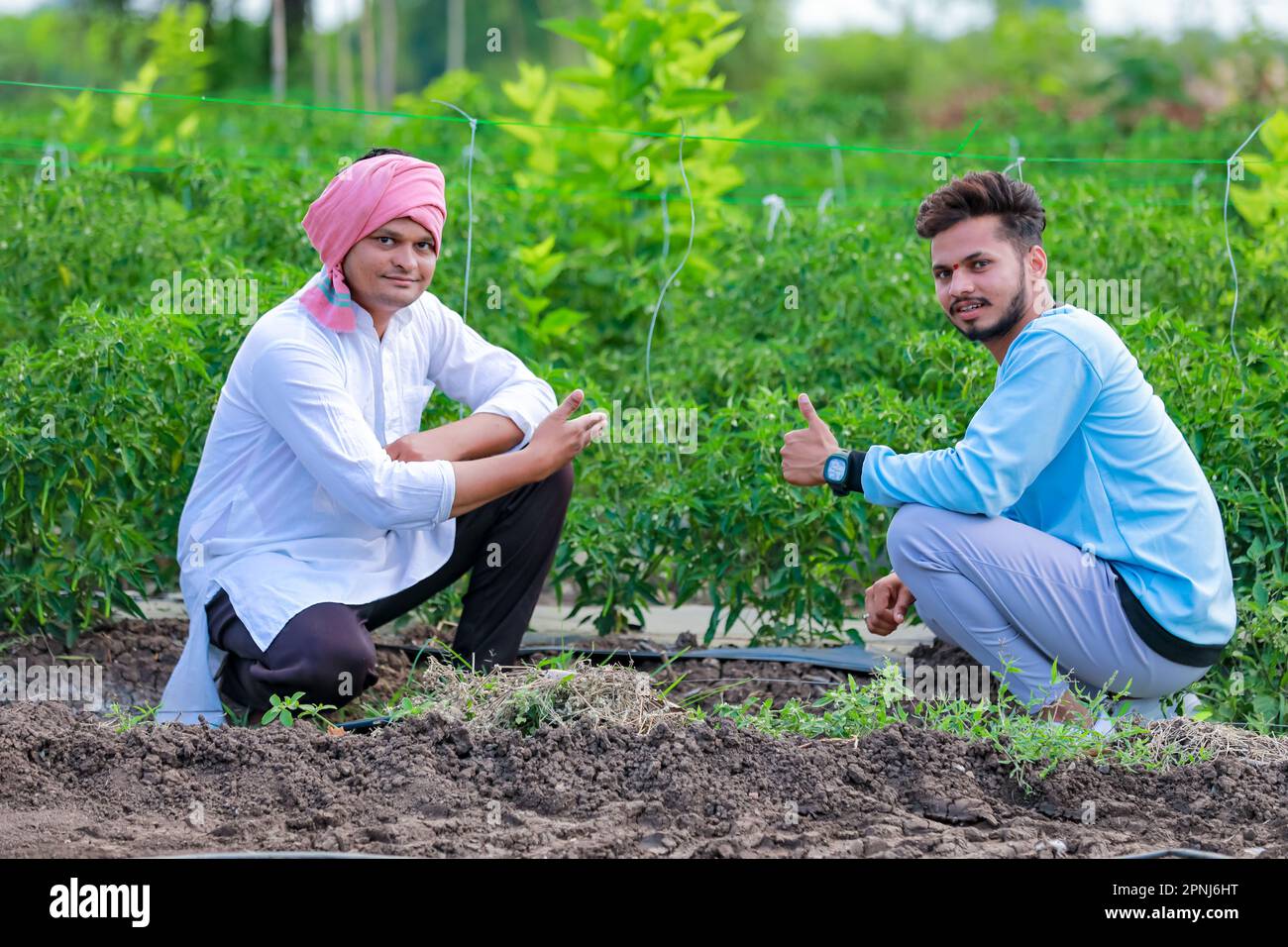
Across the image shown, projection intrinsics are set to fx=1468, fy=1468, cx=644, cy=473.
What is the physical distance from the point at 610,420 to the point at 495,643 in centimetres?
82

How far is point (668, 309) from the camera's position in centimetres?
545

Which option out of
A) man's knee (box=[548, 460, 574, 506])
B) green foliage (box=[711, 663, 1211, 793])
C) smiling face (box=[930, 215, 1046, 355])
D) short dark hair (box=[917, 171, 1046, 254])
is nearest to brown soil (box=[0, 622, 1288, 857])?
green foliage (box=[711, 663, 1211, 793])

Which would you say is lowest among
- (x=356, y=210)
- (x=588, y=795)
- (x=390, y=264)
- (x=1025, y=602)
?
(x=588, y=795)

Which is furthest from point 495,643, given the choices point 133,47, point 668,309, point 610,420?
point 133,47

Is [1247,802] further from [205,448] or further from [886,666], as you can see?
[205,448]

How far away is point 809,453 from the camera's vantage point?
10.9 feet

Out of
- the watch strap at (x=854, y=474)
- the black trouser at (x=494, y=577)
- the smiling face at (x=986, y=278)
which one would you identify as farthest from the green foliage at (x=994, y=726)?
the smiling face at (x=986, y=278)

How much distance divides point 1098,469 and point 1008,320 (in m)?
0.38

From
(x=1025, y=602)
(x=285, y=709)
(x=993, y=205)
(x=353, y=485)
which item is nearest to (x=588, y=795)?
(x=285, y=709)

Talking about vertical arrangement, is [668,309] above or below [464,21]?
below

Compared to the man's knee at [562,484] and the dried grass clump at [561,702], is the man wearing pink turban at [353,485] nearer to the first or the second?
the man's knee at [562,484]

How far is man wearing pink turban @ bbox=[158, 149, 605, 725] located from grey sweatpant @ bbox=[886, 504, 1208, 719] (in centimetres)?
82

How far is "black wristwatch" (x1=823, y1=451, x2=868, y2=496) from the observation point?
3236 mm

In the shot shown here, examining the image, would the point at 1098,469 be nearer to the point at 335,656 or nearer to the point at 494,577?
the point at 494,577
